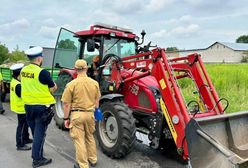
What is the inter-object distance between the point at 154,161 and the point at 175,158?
0.46 metres

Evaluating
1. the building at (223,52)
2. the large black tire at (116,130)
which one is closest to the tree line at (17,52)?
the large black tire at (116,130)

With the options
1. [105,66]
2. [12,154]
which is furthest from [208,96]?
[12,154]

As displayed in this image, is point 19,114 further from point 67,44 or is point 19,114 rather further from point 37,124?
point 67,44

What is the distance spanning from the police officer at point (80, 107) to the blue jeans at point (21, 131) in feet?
5.71

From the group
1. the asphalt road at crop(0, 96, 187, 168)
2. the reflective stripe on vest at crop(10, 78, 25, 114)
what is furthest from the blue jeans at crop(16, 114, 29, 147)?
the asphalt road at crop(0, 96, 187, 168)

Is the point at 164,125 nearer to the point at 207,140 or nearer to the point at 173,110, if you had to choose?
the point at 173,110

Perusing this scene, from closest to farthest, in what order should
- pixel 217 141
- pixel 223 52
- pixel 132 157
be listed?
pixel 217 141 < pixel 132 157 < pixel 223 52

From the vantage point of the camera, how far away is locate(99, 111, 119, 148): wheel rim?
558 centimetres

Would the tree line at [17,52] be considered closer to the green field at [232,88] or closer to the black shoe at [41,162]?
the green field at [232,88]

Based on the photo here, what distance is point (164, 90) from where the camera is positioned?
4934 mm

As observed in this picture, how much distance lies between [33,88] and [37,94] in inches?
4.6

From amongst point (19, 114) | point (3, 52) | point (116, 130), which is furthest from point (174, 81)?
point (3, 52)

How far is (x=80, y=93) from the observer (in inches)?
186

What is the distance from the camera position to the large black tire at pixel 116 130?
521 cm
